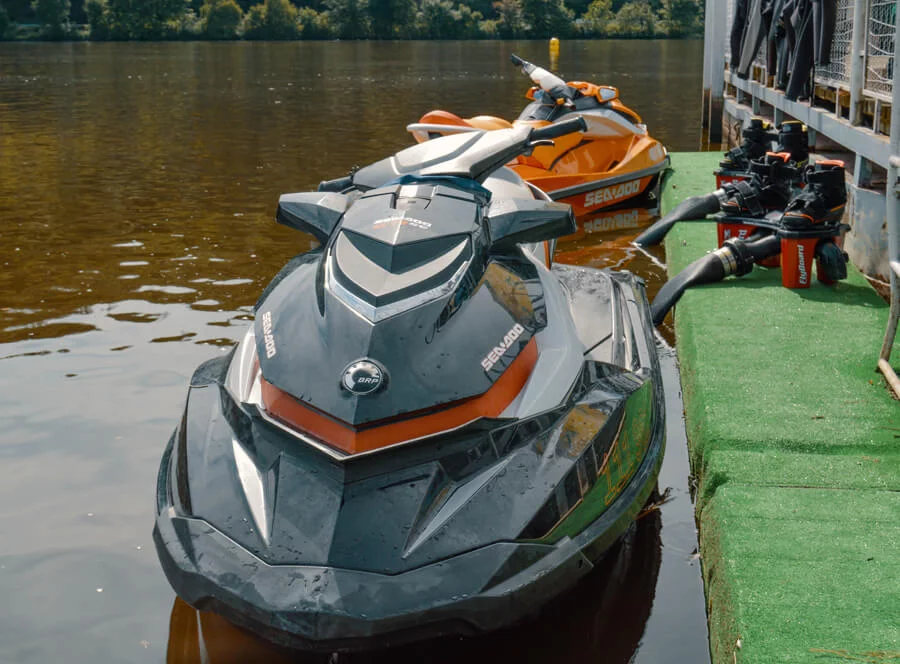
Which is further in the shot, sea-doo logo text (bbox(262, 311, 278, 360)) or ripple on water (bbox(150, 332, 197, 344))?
ripple on water (bbox(150, 332, 197, 344))

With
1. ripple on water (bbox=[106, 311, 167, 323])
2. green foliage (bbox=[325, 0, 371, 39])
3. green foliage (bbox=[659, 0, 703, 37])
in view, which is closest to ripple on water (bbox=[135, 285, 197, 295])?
ripple on water (bbox=[106, 311, 167, 323])

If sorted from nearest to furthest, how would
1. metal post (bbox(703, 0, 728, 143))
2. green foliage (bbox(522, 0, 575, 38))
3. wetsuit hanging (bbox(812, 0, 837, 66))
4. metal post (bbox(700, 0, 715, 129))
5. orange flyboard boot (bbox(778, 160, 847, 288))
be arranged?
1. orange flyboard boot (bbox(778, 160, 847, 288))
2. wetsuit hanging (bbox(812, 0, 837, 66))
3. metal post (bbox(703, 0, 728, 143))
4. metal post (bbox(700, 0, 715, 129))
5. green foliage (bbox(522, 0, 575, 38))

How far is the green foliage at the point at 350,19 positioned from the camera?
7462cm

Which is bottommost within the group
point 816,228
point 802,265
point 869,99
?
point 802,265

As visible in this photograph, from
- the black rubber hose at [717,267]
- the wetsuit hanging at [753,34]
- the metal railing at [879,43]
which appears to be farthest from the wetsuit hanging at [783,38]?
the black rubber hose at [717,267]

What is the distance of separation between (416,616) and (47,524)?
1.96 metres

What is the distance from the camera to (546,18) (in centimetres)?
7819

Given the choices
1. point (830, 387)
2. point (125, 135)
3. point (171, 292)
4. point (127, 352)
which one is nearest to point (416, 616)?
point (830, 387)

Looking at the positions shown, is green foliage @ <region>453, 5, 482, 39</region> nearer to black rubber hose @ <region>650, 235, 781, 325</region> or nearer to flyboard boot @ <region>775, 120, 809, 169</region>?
flyboard boot @ <region>775, 120, 809, 169</region>

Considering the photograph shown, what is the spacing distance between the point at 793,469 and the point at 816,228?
2.31 m

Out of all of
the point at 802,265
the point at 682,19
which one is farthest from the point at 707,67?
the point at 682,19

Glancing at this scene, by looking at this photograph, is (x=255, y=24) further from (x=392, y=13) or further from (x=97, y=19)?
(x=97, y=19)

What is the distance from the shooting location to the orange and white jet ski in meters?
9.06

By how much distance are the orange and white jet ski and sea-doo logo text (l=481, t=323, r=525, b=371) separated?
19.4 feet
